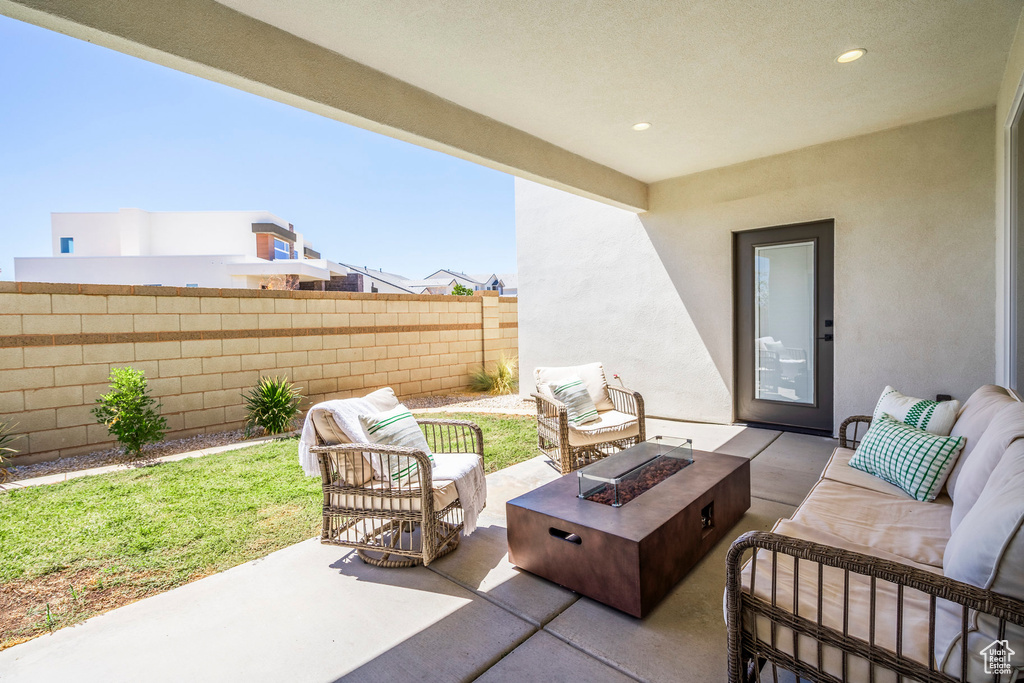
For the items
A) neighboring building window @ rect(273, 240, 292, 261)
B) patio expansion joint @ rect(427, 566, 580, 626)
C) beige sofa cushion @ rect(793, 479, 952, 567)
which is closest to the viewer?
beige sofa cushion @ rect(793, 479, 952, 567)

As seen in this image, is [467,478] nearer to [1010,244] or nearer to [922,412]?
[922,412]

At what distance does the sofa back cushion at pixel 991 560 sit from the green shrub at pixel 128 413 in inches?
218

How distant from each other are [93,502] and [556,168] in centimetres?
445

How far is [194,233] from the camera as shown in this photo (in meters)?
20.8

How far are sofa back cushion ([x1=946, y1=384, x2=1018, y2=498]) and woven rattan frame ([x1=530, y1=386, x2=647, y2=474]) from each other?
1964 mm

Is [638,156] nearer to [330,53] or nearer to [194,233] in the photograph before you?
[330,53]

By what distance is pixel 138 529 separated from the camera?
115 inches

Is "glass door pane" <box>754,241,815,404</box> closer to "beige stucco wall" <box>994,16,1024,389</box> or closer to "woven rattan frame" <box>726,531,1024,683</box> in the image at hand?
"beige stucco wall" <box>994,16,1024,389</box>

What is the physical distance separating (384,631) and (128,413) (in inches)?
155

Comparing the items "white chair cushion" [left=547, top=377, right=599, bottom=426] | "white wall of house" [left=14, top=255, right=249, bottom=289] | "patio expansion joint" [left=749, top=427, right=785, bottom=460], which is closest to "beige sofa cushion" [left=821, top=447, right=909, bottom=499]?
"patio expansion joint" [left=749, top=427, right=785, bottom=460]

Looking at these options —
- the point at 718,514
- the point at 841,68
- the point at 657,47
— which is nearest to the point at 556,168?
the point at 657,47

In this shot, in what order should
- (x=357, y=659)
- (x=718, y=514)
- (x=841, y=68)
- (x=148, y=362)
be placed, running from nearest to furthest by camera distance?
(x=357, y=659) < (x=718, y=514) < (x=841, y=68) < (x=148, y=362)

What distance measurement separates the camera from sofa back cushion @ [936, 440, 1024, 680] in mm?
1104

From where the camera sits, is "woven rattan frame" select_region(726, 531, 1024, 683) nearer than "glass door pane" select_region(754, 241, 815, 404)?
Yes
